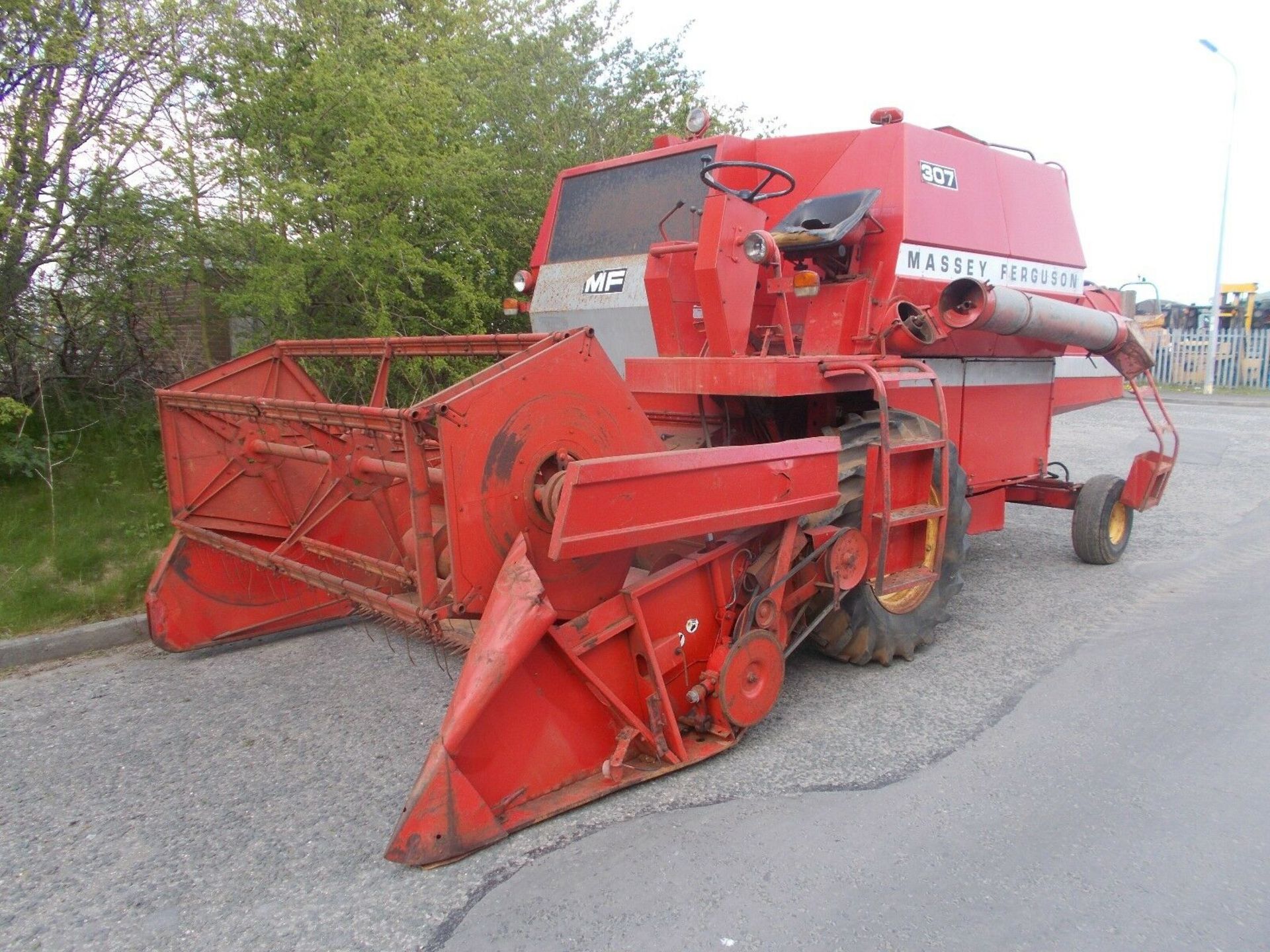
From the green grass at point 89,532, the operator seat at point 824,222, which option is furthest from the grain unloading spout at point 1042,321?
the green grass at point 89,532

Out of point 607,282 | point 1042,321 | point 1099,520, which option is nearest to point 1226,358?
point 1099,520

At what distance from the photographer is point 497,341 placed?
3.61 m

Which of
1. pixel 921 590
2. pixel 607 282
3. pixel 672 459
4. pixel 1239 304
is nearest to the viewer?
pixel 672 459

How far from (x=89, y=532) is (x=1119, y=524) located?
6.76 meters

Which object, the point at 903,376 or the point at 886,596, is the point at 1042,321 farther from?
the point at 886,596

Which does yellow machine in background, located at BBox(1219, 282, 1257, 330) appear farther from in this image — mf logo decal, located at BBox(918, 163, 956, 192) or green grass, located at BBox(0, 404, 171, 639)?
green grass, located at BBox(0, 404, 171, 639)

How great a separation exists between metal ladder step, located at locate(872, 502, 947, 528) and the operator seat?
131 centimetres

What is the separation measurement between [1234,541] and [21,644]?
26.2 ft

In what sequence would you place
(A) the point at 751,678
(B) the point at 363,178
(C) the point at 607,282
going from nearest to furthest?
(A) the point at 751,678
(C) the point at 607,282
(B) the point at 363,178

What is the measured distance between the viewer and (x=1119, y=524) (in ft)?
20.8

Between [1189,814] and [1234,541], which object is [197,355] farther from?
[1234,541]

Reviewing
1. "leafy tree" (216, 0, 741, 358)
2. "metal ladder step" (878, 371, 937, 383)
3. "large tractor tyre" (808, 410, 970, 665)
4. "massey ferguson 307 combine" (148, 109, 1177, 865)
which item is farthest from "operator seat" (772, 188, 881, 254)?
"leafy tree" (216, 0, 741, 358)

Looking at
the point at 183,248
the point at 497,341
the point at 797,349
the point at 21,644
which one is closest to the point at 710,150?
the point at 797,349

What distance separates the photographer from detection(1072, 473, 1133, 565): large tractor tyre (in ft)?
19.9
